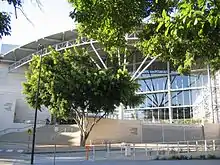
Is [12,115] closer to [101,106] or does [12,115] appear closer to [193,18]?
[101,106]

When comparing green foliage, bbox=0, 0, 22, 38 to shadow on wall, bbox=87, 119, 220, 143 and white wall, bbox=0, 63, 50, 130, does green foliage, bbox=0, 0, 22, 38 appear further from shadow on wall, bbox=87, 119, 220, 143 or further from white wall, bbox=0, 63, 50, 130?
white wall, bbox=0, 63, 50, 130

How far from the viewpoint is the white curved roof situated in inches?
1981

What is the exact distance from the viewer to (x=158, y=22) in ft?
25.9

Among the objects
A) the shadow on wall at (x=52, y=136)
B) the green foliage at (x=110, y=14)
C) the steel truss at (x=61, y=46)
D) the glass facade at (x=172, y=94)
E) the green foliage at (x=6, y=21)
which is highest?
the steel truss at (x=61, y=46)

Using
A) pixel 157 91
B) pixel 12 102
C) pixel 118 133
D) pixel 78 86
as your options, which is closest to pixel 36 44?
pixel 12 102

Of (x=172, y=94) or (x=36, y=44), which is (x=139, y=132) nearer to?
(x=172, y=94)

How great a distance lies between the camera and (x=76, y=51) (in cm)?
3303

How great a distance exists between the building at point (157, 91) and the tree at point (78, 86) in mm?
16468

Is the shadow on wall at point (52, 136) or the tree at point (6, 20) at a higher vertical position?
the tree at point (6, 20)

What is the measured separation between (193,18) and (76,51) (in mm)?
28928

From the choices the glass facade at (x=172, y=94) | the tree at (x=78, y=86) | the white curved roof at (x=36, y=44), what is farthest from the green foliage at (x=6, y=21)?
the glass facade at (x=172, y=94)

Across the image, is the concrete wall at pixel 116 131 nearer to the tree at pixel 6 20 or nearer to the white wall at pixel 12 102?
the white wall at pixel 12 102

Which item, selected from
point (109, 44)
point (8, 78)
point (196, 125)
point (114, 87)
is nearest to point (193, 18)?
point (109, 44)

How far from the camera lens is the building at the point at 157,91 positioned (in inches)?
1913
